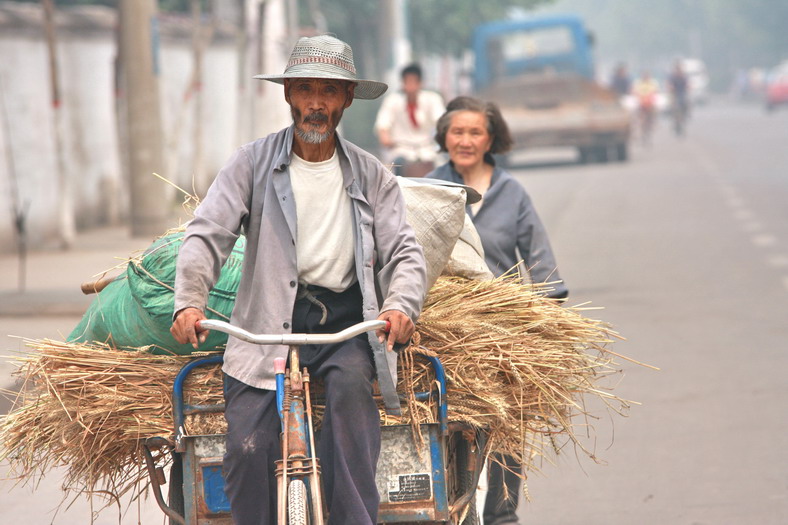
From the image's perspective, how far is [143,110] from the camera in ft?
45.3

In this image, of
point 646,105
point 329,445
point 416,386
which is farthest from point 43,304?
point 646,105

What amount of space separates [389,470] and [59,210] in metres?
11.2

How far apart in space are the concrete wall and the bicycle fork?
1097 centimetres

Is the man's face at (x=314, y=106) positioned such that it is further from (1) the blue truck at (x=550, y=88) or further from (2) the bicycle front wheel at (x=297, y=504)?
(1) the blue truck at (x=550, y=88)

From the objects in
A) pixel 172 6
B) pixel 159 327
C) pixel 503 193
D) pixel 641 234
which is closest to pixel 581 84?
pixel 172 6

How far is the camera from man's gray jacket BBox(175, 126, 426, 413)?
3.45 m

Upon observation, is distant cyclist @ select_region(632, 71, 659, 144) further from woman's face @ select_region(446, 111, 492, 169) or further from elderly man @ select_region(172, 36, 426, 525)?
elderly man @ select_region(172, 36, 426, 525)

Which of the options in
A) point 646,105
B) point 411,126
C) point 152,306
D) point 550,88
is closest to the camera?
point 152,306

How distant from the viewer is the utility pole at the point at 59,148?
13227mm

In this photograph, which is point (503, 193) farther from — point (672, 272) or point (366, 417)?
point (672, 272)

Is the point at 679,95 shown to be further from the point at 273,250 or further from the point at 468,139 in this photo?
the point at 273,250

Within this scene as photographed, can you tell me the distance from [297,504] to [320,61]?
3.92 feet

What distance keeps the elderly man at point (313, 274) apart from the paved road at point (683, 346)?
44.7 inches

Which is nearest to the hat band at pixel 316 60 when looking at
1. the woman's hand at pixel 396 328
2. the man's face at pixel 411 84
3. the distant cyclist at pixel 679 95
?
the woman's hand at pixel 396 328
